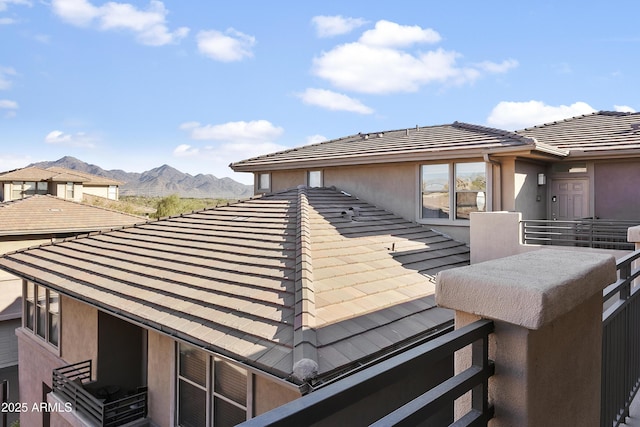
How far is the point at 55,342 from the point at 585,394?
44.4 ft

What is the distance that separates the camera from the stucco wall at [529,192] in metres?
10.8

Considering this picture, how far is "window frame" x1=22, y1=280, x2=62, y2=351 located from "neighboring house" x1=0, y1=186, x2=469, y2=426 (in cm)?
6

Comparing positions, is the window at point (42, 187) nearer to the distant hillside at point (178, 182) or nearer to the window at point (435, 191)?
the window at point (435, 191)

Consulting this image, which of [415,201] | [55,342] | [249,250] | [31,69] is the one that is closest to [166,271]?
[249,250]

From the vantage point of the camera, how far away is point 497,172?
10828mm

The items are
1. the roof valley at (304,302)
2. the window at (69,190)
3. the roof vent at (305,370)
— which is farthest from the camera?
the window at (69,190)

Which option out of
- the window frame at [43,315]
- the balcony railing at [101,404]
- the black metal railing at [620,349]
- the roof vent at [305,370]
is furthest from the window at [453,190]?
the window frame at [43,315]

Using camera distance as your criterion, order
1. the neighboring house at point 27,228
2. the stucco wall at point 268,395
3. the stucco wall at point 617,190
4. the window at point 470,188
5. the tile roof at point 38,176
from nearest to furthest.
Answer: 1. the stucco wall at point 268,395
2. the stucco wall at point 617,190
3. the window at point 470,188
4. the neighboring house at point 27,228
5. the tile roof at point 38,176

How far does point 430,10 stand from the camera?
13789 mm

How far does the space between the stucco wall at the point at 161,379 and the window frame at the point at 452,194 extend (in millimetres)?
7616

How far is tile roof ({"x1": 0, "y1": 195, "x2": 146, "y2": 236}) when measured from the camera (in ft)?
62.2

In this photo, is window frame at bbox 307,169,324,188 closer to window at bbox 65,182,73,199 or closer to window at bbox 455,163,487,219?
window at bbox 455,163,487,219

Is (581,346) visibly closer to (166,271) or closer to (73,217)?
(166,271)

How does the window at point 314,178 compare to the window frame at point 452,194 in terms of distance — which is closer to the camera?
the window frame at point 452,194
